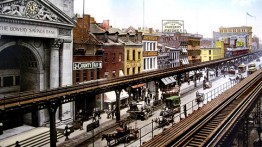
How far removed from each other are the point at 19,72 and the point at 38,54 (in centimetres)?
354

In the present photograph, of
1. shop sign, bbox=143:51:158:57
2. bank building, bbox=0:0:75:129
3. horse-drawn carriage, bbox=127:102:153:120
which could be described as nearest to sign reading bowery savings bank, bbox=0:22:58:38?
bank building, bbox=0:0:75:129

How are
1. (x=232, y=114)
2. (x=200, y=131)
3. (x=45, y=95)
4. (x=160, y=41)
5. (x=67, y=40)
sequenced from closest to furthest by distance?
(x=200, y=131), (x=232, y=114), (x=45, y=95), (x=67, y=40), (x=160, y=41)

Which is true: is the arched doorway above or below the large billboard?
below

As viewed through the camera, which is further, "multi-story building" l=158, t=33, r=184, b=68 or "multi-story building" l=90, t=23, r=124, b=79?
"multi-story building" l=158, t=33, r=184, b=68

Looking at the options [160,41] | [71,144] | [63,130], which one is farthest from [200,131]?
[160,41]

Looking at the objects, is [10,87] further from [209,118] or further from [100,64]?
[209,118]

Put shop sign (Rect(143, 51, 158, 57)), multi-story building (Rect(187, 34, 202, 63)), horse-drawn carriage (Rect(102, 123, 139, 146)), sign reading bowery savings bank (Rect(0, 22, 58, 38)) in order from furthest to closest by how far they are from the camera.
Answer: multi-story building (Rect(187, 34, 202, 63))
shop sign (Rect(143, 51, 158, 57))
sign reading bowery savings bank (Rect(0, 22, 58, 38))
horse-drawn carriage (Rect(102, 123, 139, 146))

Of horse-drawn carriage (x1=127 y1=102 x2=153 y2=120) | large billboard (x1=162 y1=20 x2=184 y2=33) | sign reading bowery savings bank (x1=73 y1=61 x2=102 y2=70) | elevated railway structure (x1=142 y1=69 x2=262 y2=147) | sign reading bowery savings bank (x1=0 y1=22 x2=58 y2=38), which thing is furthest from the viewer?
large billboard (x1=162 y1=20 x2=184 y2=33)

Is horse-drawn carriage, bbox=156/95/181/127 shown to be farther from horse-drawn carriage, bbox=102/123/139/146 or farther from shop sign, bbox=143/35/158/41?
shop sign, bbox=143/35/158/41

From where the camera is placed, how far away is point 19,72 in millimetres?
28016

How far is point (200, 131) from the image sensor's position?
18141 millimetres

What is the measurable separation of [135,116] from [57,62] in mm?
9968

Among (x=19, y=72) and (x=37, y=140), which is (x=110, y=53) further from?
(x=37, y=140)

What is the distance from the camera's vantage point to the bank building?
23.9 m
